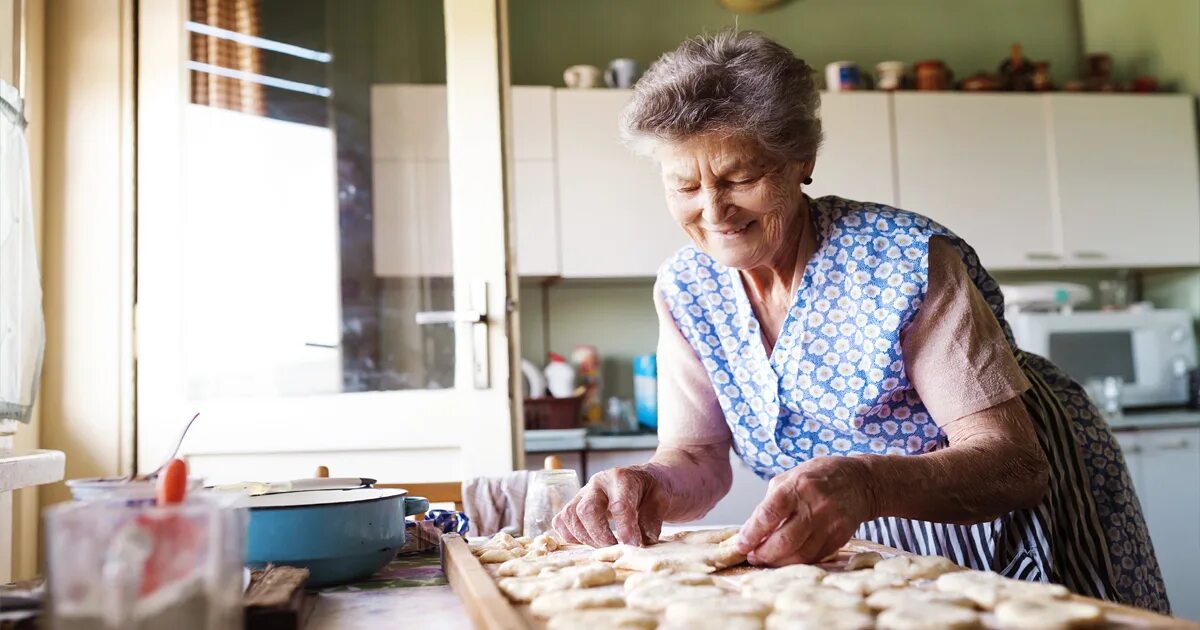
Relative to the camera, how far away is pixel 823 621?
0.66 m

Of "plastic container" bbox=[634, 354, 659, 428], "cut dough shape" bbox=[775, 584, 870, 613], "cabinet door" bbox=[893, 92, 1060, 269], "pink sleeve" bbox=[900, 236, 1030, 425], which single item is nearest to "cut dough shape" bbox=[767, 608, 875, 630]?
"cut dough shape" bbox=[775, 584, 870, 613]

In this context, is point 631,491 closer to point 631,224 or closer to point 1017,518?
point 1017,518

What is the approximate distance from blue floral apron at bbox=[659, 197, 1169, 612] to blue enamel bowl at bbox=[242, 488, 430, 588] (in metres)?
0.65

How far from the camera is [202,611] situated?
1.63ft

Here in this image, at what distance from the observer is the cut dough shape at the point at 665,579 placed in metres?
0.83

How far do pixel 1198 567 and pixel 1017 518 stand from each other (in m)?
2.54

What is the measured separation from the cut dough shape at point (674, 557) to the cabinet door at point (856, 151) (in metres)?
2.67

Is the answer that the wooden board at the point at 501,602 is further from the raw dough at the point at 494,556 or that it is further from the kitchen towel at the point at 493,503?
the kitchen towel at the point at 493,503

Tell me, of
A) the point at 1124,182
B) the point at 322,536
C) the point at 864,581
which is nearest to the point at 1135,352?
the point at 1124,182

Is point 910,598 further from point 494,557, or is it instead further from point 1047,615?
point 494,557

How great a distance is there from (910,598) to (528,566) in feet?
1.22

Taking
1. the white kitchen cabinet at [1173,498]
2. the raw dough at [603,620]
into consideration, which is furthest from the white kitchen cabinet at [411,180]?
the white kitchen cabinet at [1173,498]

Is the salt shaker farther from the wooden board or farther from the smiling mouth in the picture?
the smiling mouth

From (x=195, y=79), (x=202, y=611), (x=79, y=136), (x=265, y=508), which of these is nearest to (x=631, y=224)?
(x=195, y=79)
